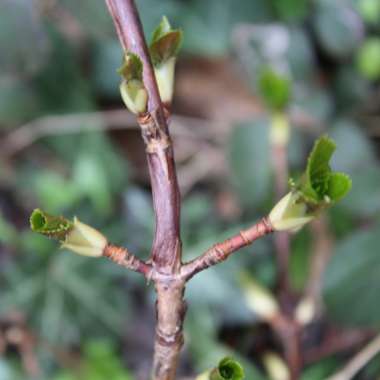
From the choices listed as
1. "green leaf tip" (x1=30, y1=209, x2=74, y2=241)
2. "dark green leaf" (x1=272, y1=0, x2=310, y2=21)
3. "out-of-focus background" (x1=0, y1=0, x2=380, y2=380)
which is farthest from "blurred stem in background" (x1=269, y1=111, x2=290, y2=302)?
"green leaf tip" (x1=30, y1=209, x2=74, y2=241)

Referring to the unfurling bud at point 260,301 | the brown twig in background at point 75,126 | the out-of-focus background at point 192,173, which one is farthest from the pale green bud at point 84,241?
the brown twig in background at point 75,126

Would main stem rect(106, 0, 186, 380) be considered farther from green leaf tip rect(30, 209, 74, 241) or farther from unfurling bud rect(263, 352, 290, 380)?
unfurling bud rect(263, 352, 290, 380)

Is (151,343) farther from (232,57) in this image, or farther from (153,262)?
(153,262)

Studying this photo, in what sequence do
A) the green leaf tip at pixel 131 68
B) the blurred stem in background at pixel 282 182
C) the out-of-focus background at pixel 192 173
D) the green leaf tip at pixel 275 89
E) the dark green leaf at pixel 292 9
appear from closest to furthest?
the green leaf tip at pixel 131 68, the green leaf tip at pixel 275 89, the blurred stem in background at pixel 282 182, the out-of-focus background at pixel 192 173, the dark green leaf at pixel 292 9

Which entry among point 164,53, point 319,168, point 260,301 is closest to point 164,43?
point 164,53

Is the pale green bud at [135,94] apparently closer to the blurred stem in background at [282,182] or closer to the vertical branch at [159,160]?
the vertical branch at [159,160]

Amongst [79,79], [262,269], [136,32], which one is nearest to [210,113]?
[79,79]
